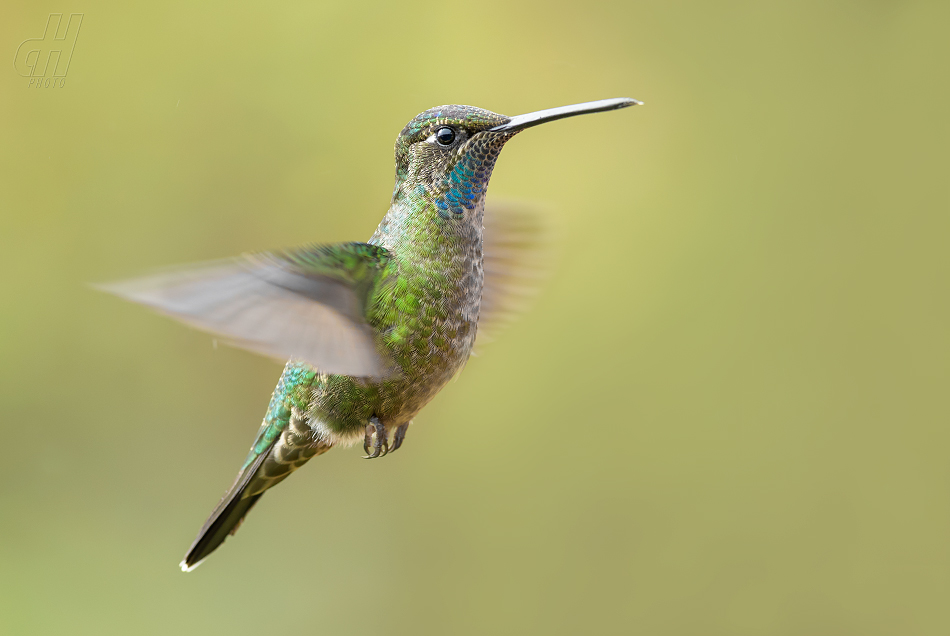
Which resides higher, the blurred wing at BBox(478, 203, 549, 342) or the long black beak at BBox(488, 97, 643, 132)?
the long black beak at BBox(488, 97, 643, 132)

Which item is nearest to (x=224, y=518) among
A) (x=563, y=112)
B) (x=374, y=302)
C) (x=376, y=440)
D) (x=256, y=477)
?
(x=256, y=477)

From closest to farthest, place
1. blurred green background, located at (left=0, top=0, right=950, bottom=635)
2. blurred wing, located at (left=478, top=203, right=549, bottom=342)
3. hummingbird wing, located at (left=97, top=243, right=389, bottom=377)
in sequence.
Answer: hummingbird wing, located at (left=97, top=243, right=389, bottom=377), blurred wing, located at (left=478, top=203, right=549, bottom=342), blurred green background, located at (left=0, top=0, right=950, bottom=635)

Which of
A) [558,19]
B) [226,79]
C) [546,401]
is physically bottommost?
[546,401]

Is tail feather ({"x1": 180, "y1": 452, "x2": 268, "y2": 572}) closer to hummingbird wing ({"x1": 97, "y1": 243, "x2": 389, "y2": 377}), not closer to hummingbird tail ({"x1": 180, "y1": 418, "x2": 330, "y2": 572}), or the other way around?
hummingbird tail ({"x1": 180, "y1": 418, "x2": 330, "y2": 572})

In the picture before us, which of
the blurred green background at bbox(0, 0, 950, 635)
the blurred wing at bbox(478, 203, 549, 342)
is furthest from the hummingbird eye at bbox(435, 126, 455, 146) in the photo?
the blurred green background at bbox(0, 0, 950, 635)

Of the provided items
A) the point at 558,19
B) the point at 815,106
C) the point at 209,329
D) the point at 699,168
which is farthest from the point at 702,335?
the point at 209,329

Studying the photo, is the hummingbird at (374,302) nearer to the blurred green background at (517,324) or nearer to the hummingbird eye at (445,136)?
the hummingbird eye at (445,136)

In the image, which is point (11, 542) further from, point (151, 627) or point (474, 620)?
point (474, 620)

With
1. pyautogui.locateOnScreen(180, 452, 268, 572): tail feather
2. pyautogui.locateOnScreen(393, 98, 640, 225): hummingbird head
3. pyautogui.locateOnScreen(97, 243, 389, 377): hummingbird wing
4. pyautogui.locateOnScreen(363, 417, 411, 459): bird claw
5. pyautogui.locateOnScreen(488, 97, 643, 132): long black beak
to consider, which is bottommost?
pyautogui.locateOnScreen(180, 452, 268, 572): tail feather
